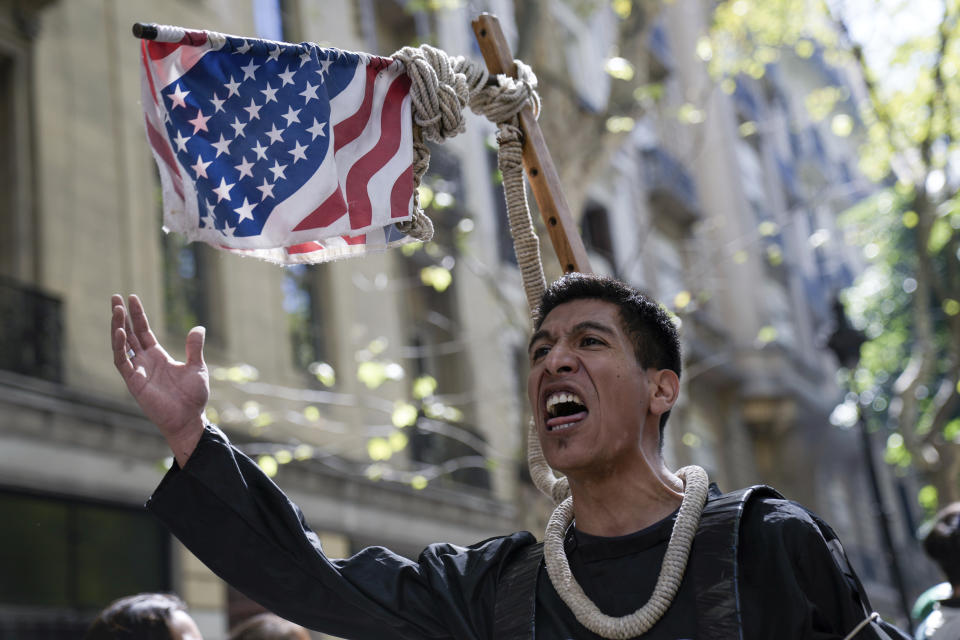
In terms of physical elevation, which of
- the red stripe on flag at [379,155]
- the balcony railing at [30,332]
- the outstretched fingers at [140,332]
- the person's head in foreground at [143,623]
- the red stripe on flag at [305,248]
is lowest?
the person's head in foreground at [143,623]

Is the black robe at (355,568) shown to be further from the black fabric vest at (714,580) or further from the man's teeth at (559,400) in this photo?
the man's teeth at (559,400)

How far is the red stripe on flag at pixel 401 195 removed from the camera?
3.17 metres

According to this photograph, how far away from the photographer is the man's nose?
2738 millimetres

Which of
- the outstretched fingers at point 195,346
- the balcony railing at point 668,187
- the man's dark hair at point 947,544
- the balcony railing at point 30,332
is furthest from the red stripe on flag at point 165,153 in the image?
the balcony railing at point 668,187

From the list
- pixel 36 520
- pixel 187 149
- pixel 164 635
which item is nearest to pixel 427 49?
pixel 187 149

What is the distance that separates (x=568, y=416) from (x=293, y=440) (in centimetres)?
1033

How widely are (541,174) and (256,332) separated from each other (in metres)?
11.0

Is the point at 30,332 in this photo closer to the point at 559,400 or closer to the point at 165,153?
the point at 165,153

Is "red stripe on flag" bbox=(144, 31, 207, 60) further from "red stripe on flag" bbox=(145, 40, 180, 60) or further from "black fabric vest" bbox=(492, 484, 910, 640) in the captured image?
"black fabric vest" bbox=(492, 484, 910, 640)

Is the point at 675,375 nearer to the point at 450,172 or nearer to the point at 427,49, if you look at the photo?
the point at 427,49

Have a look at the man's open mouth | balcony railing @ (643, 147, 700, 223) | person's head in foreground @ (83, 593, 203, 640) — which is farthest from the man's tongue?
balcony railing @ (643, 147, 700, 223)

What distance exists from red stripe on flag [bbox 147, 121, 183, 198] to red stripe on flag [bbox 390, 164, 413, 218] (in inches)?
22.7

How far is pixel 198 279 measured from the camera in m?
13.4

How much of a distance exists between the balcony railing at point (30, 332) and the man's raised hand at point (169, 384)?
28.1ft
